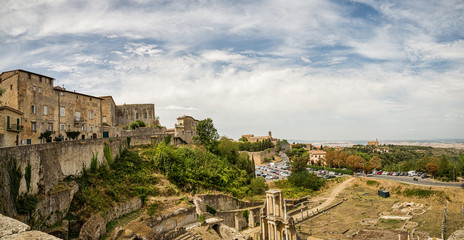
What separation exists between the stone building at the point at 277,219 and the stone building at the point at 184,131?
72.0 feet

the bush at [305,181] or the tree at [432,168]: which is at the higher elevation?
the tree at [432,168]

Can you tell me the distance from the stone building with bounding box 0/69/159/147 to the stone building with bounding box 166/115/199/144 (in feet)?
28.0

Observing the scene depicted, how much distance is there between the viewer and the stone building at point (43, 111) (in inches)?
872

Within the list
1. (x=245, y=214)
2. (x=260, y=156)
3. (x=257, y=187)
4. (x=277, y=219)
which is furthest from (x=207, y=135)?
(x=260, y=156)

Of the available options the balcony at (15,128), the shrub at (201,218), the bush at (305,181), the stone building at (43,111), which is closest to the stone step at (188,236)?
the shrub at (201,218)

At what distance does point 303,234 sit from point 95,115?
29.5 metres

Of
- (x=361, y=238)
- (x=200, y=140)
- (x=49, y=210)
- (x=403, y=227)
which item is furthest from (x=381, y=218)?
(x=49, y=210)

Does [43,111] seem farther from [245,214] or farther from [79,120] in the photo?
[245,214]

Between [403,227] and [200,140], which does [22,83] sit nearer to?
[200,140]

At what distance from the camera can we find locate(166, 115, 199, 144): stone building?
138ft

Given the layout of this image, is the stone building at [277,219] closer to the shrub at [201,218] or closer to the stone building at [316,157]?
the shrub at [201,218]

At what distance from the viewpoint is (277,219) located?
22125mm

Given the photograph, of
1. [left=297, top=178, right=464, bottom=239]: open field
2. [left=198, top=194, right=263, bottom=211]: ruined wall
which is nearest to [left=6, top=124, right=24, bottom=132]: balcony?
[left=198, top=194, right=263, bottom=211]: ruined wall

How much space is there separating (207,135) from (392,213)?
27290mm
